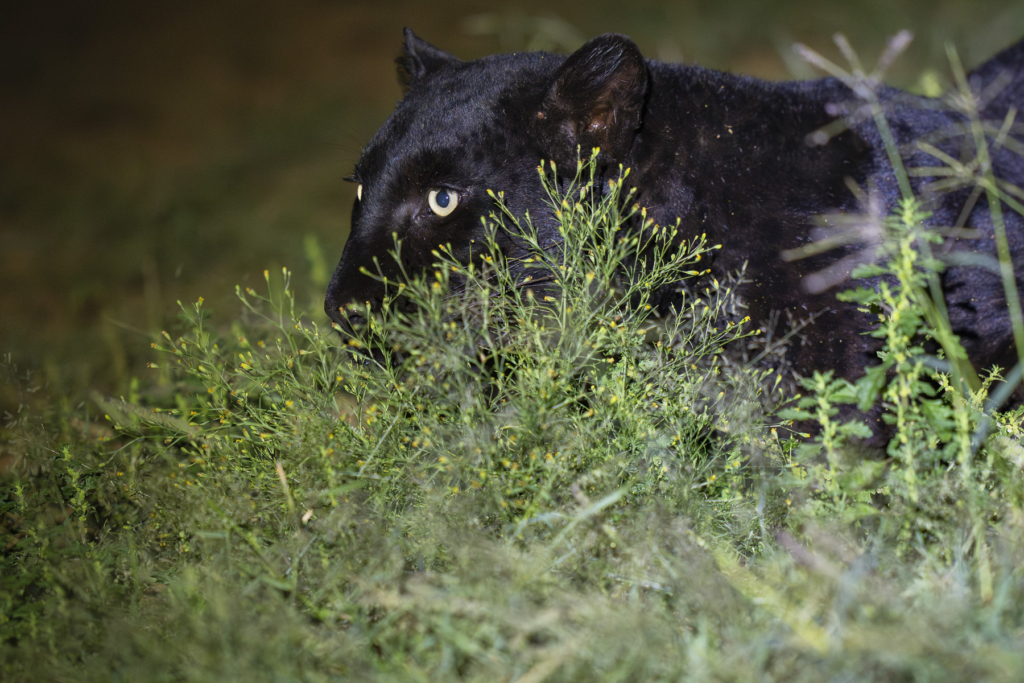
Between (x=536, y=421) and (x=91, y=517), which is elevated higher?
(x=536, y=421)

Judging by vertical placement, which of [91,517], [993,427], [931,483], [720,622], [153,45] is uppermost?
[153,45]

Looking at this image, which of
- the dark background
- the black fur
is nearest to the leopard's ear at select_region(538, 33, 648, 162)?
the black fur

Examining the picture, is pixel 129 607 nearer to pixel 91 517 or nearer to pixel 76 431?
pixel 91 517

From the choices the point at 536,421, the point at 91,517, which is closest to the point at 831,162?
the point at 536,421

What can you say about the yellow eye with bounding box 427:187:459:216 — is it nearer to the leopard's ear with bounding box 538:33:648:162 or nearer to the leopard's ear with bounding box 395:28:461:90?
the leopard's ear with bounding box 538:33:648:162

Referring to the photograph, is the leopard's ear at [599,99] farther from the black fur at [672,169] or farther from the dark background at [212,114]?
the dark background at [212,114]

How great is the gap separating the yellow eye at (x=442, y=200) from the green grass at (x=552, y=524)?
23 centimetres

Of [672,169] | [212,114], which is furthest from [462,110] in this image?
[212,114]

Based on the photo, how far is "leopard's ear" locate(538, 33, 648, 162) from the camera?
2586mm

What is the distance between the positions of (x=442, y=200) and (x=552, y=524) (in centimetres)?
123

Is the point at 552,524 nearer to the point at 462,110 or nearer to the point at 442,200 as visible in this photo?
the point at 442,200

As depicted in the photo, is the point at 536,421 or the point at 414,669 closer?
the point at 414,669

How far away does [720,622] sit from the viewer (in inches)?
66.4

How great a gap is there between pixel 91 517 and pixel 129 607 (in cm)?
73
